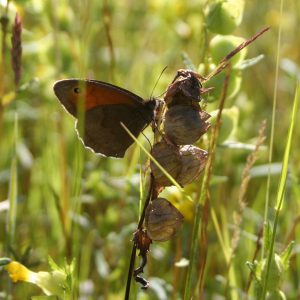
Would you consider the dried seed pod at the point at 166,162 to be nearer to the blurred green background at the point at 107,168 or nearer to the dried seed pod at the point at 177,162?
the dried seed pod at the point at 177,162

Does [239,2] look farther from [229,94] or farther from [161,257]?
[161,257]

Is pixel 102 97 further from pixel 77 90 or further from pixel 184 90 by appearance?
pixel 184 90

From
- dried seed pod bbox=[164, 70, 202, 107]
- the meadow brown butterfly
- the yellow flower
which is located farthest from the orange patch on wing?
the yellow flower

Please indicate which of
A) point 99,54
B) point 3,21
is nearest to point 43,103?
point 99,54

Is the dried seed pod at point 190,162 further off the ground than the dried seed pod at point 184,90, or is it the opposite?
the dried seed pod at point 184,90

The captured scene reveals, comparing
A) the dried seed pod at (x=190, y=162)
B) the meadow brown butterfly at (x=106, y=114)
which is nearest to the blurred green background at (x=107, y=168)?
the meadow brown butterfly at (x=106, y=114)
